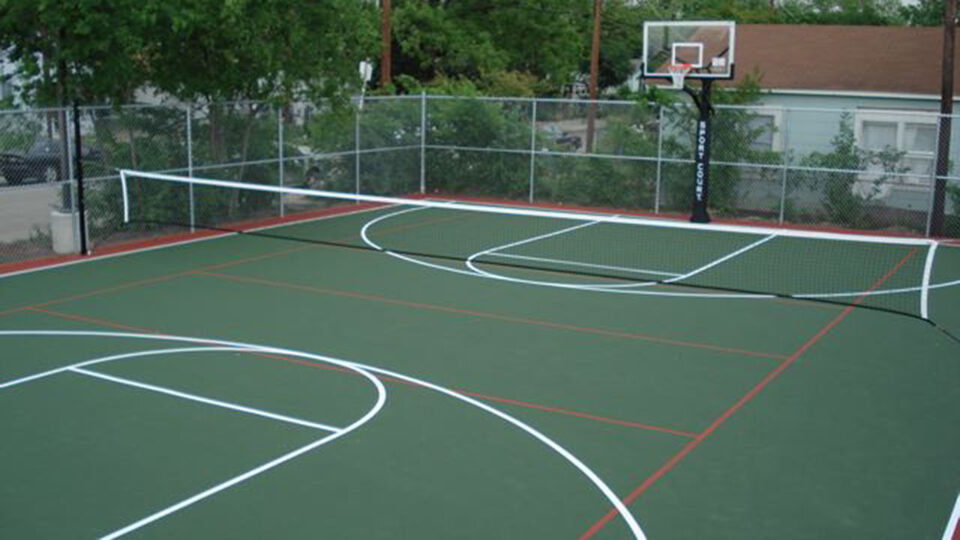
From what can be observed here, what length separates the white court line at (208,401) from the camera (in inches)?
371

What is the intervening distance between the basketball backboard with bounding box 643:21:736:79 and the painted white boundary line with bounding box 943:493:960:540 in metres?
14.1

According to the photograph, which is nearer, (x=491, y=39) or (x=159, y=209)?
(x=159, y=209)

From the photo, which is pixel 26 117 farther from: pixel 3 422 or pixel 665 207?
pixel 665 207

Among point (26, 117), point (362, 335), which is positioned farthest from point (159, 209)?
point (362, 335)

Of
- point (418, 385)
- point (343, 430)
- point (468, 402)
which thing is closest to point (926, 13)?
point (418, 385)

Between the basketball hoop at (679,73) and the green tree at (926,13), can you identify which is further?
the green tree at (926,13)

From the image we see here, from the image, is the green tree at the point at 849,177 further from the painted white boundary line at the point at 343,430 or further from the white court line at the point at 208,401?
the white court line at the point at 208,401

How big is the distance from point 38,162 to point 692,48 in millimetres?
12830

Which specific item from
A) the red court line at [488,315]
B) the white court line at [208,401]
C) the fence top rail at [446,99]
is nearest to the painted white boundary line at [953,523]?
the red court line at [488,315]

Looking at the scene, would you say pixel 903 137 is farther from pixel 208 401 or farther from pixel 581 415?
pixel 208 401

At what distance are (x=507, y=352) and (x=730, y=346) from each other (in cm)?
269

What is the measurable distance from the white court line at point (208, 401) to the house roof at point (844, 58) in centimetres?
1804

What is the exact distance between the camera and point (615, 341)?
1252 cm

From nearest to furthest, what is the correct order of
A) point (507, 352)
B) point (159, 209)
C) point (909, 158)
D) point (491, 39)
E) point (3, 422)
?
point (3, 422) → point (507, 352) → point (159, 209) → point (909, 158) → point (491, 39)
